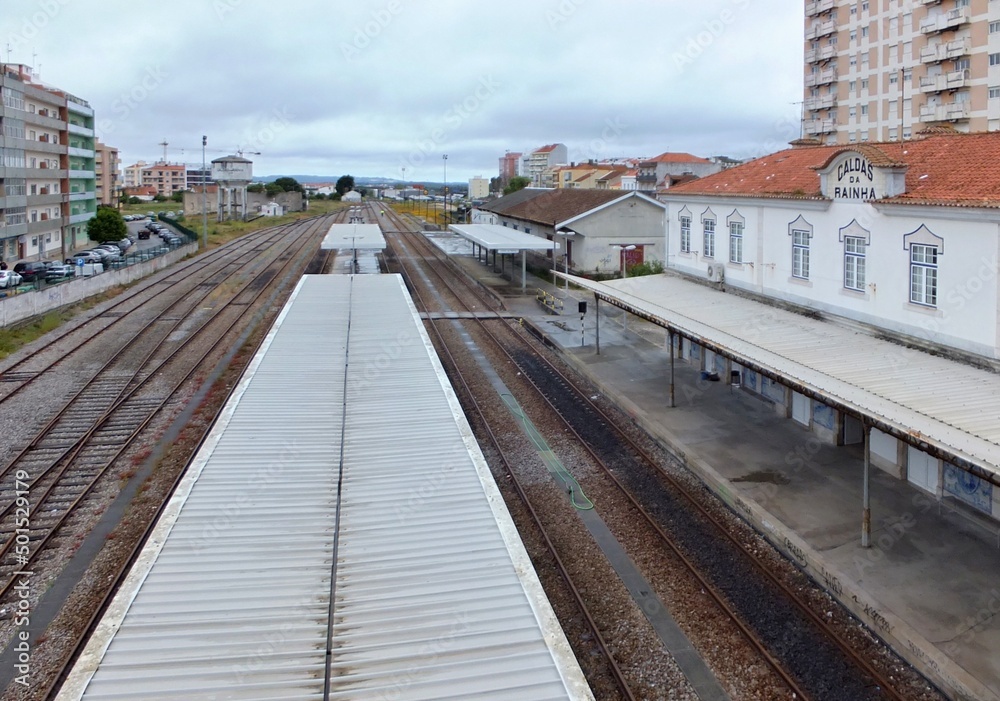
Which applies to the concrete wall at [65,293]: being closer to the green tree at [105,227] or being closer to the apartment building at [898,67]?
the green tree at [105,227]

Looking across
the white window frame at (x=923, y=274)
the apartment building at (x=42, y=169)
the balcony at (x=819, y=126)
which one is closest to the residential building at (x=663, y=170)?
the balcony at (x=819, y=126)

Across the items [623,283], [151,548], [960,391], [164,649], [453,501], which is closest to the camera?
[164,649]

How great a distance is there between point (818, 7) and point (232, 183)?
265 feet

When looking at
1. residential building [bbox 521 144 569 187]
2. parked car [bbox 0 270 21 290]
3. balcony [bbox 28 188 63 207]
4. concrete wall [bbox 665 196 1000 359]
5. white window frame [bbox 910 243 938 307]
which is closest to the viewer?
concrete wall [bbox 665 196 1000 359]

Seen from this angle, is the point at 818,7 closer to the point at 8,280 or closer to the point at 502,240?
the point at 502,240

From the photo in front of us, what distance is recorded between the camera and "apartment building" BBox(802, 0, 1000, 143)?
4006cm

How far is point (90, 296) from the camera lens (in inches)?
1387

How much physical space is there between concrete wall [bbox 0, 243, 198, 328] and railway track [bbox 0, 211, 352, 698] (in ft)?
4.52

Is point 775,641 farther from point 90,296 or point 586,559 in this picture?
point 90,296

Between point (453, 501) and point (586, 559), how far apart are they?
304cm

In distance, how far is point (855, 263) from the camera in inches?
613

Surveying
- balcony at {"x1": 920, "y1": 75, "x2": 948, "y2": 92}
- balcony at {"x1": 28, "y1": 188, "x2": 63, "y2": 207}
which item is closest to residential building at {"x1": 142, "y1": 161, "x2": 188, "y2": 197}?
balcony at {"x1": 28, "y1": 188, "x2": 63, "y2": 207}

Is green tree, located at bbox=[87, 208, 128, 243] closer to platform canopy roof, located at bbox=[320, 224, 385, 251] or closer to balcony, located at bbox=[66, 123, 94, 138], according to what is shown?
balcony, located at bbox=[66, 123, 94, 138]

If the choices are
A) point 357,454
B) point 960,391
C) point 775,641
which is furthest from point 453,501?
point 960,391
